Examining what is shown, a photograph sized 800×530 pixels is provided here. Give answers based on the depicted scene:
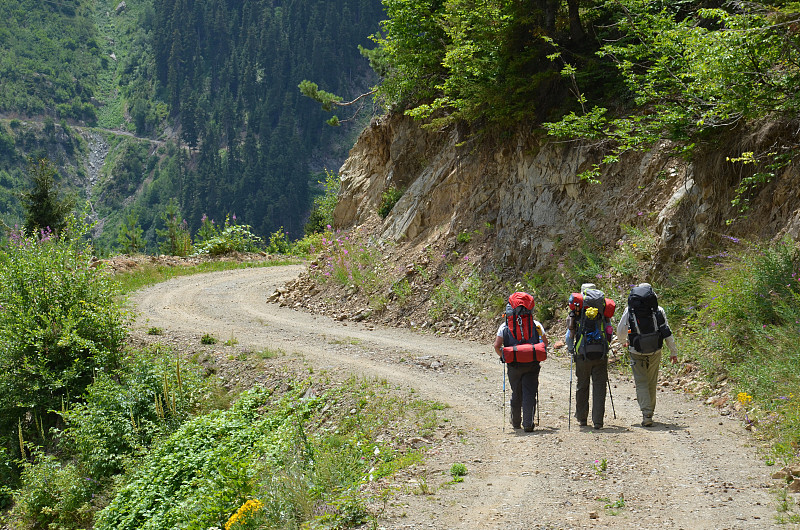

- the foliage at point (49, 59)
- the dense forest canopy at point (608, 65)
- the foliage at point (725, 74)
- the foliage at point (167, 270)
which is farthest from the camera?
the foliage at point (49, 59)

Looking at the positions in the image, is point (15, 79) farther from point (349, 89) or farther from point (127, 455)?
point (127, 455)

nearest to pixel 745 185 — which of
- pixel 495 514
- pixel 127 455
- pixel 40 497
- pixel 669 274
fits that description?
pixel 669 274

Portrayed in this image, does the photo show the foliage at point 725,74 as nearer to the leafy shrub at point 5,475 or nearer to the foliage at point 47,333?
the foliage at point 47,333

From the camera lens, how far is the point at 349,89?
177500 mm

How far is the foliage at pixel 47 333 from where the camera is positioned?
14.0 metres

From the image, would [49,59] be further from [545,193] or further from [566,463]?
[566,463]

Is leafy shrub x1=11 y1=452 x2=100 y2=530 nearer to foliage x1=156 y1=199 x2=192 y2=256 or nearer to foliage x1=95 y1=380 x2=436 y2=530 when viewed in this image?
foliage x1=95 y1=380 x2=436 y2=530

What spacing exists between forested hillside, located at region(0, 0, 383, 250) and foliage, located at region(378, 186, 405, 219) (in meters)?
124

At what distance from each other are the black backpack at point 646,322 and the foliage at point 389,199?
13.8m

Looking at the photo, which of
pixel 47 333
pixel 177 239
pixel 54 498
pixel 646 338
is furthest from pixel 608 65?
pixel 177 239

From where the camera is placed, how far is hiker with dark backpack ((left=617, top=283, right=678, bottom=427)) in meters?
8.16

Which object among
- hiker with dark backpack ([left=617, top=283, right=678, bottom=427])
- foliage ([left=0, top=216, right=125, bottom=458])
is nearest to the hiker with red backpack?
hiker with dark backpack ([left=617, top=283, right=678, bottom=427])

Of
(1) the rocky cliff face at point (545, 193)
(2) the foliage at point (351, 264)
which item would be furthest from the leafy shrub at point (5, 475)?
(1) the rocky cliff face at point (545, 193)

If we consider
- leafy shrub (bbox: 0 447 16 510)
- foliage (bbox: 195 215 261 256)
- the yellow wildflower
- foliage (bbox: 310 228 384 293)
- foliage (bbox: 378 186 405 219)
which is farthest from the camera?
foliage (bbox: 195 215 261 256)
